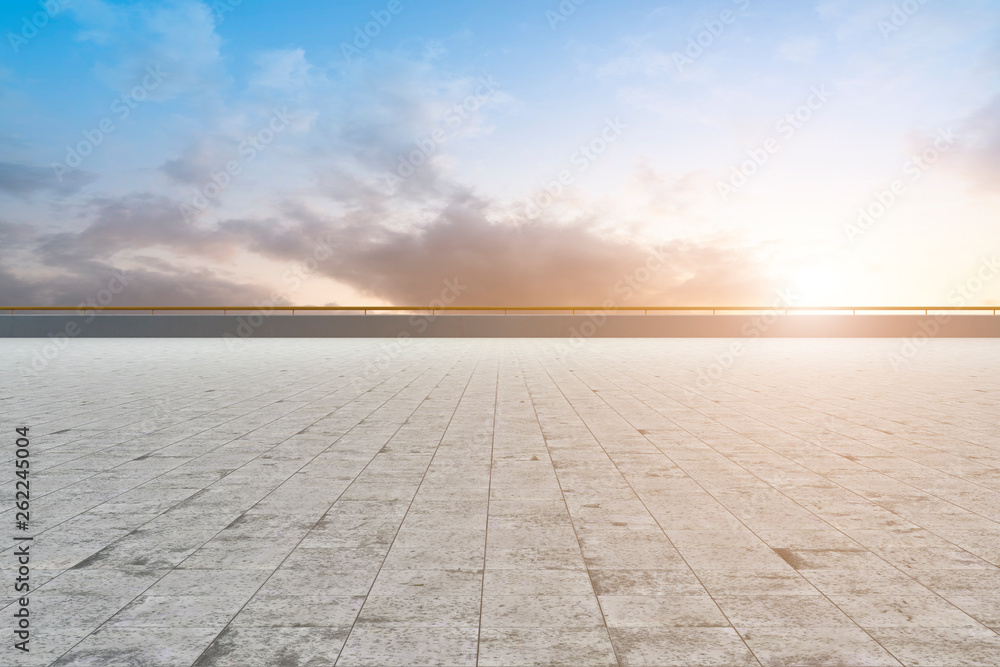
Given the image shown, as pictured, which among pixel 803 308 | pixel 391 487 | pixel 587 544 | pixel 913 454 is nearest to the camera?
pixel 587 544

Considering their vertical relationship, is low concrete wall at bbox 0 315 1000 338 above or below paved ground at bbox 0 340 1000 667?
above

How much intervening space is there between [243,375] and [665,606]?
39.8ft

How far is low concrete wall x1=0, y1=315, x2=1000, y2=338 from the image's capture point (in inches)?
1206

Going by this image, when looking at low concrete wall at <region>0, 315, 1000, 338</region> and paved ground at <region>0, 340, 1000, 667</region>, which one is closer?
paved ground at <region>0, 340, 1000, 667</region>

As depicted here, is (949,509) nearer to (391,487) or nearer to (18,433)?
(391,487)

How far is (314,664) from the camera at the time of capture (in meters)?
2.52

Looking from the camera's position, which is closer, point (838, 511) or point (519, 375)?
point (838, 511)

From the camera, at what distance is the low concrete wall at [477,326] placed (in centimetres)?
3062

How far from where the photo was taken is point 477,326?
31.3 metres

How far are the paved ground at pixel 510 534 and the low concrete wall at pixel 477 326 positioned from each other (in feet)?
71.3

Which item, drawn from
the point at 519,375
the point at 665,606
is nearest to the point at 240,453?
the point at 665,606

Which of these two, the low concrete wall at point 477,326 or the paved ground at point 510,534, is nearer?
the paved ground at point 510,534

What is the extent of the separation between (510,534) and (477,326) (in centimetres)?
2737

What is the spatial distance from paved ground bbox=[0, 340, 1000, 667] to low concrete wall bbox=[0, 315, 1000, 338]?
21723mm
